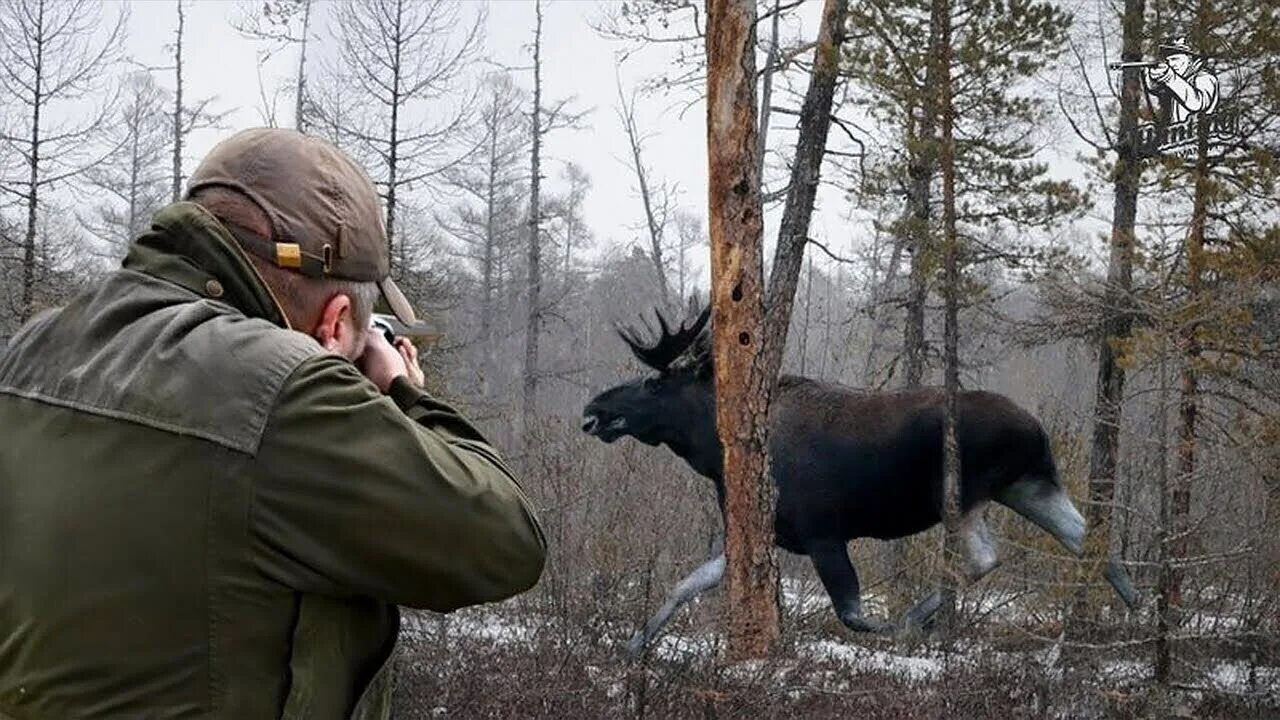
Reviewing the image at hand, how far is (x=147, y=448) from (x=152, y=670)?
10.3 inches

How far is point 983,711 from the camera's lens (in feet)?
29.6

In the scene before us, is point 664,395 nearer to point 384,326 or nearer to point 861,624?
point 861,624

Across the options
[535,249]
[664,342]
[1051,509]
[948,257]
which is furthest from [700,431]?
[535,249]

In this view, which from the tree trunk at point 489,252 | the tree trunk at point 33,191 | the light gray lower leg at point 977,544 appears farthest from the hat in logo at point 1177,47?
the tree trunk at point 489,252

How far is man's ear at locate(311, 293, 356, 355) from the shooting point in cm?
176

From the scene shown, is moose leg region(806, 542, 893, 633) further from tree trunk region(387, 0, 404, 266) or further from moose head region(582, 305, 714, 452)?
tree trunk region(387, 0, 404, 266)

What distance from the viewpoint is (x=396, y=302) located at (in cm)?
191

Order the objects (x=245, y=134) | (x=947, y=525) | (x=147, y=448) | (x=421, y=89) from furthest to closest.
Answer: (x=421, y=89)
(x=947, y=525)
(x=245, y=134)
(x=147, y=448)

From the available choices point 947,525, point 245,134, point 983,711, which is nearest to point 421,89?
point 947,525

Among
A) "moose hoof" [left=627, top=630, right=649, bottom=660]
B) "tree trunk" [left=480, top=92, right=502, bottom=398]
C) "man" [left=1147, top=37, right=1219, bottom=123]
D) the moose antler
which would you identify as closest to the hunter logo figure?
"man" [left=1147, top=37, right=1219, bottom=123]

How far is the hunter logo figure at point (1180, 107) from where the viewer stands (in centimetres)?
1225

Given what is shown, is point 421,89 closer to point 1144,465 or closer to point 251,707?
point 1144,465

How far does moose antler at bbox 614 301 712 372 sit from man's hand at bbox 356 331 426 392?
25.4 feet

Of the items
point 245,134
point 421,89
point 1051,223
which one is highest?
point 421,89
